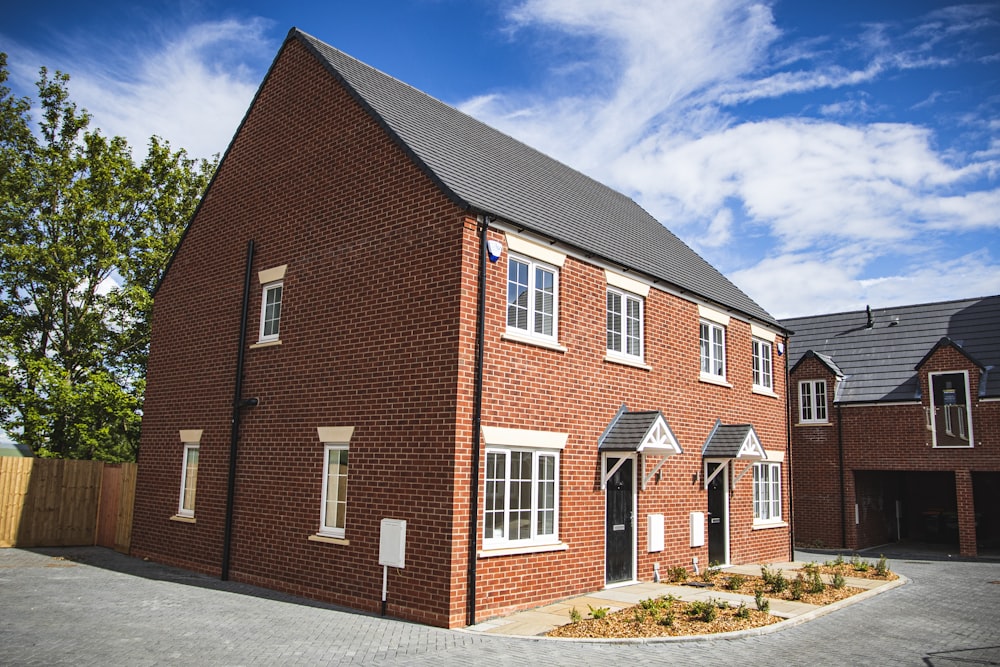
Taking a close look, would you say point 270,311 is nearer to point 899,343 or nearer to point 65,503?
point 65,503

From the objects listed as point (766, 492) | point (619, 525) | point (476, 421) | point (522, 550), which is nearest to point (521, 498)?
point (522, 550)

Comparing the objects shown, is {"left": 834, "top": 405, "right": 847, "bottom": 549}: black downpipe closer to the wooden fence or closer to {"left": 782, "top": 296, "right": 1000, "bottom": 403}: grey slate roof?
{"left": 782, "top": 296, "right": 1000, "bottom": 403}: grey slate roof

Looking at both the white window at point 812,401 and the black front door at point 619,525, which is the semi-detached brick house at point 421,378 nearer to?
the black front door at point 619,525

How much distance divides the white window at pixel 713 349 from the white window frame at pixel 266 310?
31.2ft

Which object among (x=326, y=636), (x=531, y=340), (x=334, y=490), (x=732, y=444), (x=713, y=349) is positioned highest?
(x=713, y=349)

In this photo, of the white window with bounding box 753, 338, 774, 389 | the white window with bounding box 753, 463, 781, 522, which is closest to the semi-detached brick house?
the white window with bounding box 753, 463, 781, 522

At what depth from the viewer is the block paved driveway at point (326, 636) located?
340 inches

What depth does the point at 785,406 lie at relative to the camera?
21.1m

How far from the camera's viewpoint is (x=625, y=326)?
14797 millimetres

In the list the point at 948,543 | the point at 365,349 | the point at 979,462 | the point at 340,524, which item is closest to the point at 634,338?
the point at 365,349

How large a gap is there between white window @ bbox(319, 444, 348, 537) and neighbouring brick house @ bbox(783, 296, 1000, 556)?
16965 millimetres

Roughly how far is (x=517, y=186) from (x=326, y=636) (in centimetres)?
907

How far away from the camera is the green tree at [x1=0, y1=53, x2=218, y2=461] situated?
2442 centimetres

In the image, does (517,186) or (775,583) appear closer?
(775,583)
